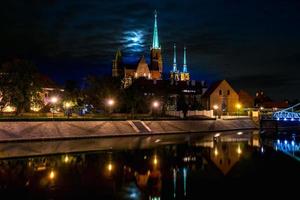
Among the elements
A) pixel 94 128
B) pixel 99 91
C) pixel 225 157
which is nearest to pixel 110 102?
pixel 99 91

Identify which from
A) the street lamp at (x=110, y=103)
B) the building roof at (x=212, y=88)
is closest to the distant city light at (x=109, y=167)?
the street lamp at (x=110, y=103)

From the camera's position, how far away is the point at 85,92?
78375mm

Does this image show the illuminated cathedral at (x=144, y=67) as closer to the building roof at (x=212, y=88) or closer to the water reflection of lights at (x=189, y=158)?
the building roof at (x=212, y=88)

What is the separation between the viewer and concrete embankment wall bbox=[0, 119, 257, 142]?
48.3 meters

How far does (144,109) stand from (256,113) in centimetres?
2560

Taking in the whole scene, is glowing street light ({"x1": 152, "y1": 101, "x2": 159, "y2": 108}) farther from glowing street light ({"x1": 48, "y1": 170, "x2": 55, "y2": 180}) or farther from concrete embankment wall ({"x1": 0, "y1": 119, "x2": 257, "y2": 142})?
glowing street light ({"x1": 48, "y1": 170, "x2": 55, "y2": 180})

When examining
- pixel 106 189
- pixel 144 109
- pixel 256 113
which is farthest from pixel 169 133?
pixel 106 189

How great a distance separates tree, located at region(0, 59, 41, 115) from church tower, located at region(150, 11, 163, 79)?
8696 cm

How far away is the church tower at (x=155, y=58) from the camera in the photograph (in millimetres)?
148875

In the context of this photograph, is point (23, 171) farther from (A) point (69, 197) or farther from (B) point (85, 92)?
(B) point (85, 92)

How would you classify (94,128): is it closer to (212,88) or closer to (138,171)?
(138,171)

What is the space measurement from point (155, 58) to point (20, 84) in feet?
313

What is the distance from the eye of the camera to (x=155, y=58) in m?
152

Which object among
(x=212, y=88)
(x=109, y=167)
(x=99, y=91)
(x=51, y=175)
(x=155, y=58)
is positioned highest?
(x=155, y=58)
